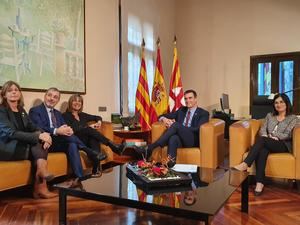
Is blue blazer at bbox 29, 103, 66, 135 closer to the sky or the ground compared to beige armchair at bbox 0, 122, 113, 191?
closer to the sky

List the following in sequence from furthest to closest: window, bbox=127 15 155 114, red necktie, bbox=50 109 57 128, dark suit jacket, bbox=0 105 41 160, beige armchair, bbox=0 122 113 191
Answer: window, bbox=127 15 155 114, red necktie, bbox=50 109 57 128, dark suit jacket, bbox=0 105 41 160, beige armchair, bbox=0 122 113 191

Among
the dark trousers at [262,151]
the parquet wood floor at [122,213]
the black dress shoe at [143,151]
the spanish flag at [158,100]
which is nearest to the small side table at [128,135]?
the spanish flag at [158,100]

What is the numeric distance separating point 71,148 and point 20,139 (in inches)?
21.2

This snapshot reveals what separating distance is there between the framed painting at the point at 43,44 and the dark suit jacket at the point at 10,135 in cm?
57

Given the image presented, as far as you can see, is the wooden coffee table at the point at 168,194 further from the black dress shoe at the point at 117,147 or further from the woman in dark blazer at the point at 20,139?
the black dress shoe at the point at 117,147

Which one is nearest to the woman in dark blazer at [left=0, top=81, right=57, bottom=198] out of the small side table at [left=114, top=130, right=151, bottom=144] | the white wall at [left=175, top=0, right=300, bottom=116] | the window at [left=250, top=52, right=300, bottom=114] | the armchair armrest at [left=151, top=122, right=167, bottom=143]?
the armchair armrest at [left=151, top=122, right=167, bottom=143]

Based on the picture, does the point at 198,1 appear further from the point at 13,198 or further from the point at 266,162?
the point at 13,198

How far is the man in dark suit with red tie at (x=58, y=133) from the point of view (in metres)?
3.02

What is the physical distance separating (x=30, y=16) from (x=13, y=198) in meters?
2.05

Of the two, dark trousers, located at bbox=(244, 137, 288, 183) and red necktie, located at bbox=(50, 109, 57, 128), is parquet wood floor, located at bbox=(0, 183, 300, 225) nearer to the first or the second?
dark trousers, located at bbox=(244, 137, 288, 183)

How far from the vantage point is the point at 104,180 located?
2.08 m

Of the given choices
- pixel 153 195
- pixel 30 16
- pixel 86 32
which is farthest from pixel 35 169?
pixel 86 32

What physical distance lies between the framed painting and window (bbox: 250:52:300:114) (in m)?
3.85

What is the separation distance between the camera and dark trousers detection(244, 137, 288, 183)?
→ 2898 millimetres
